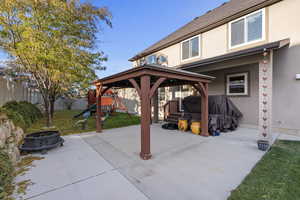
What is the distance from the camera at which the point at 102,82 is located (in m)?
6.12

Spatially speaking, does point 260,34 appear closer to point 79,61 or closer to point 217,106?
point 217,106

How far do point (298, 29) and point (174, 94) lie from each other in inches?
256

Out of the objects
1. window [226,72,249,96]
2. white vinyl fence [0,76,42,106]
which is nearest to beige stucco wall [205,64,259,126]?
window [226,72,249,96]

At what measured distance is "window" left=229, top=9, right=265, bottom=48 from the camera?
6105mm

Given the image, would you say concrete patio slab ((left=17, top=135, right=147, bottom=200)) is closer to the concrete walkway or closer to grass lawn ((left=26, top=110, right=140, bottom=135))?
the concrete walkway

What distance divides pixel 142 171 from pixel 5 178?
96.9 inches

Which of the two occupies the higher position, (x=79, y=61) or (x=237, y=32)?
(x=237, y=32)

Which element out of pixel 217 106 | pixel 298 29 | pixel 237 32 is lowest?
pixel 217 106

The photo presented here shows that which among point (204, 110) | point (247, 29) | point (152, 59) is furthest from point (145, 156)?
point (152, 59)

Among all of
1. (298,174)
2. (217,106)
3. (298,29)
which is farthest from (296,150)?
(298,29)

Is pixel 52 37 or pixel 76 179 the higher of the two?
pixel 52 37

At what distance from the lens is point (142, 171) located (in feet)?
9.73

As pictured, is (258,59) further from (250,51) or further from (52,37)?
(52,37)

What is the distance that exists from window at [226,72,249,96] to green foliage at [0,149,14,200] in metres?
8.55
